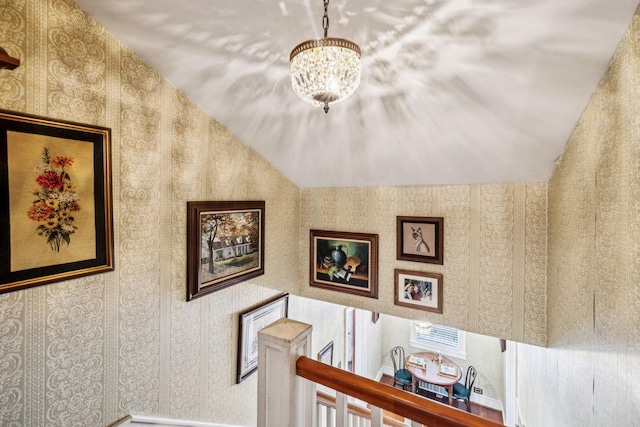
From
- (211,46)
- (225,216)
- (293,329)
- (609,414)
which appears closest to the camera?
(609,414)

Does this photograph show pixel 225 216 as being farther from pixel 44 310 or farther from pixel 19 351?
pixel 19 351

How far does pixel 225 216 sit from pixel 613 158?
7.34 ft

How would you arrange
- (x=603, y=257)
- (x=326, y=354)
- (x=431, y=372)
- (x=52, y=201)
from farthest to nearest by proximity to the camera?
(x=431, y=372) → (x=326, y=354) → (x=52, y=201) → (x=603, y=257)

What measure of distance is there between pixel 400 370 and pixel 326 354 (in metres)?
2.51

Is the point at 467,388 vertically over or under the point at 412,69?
under

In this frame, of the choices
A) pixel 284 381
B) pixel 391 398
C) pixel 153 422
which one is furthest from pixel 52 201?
pixel 391 398

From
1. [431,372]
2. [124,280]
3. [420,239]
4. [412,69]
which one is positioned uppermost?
[412,69]

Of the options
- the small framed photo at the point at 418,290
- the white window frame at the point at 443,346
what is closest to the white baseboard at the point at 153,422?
the small framed photo at the point at 418,290

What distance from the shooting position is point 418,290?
111 inches

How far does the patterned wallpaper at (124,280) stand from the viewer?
1.29 metres

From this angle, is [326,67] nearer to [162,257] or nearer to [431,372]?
[162,257]

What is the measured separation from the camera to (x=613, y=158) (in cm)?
106

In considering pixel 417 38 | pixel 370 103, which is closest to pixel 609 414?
pixel 417 38

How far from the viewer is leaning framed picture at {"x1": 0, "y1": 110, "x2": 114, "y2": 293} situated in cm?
122
